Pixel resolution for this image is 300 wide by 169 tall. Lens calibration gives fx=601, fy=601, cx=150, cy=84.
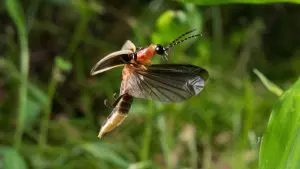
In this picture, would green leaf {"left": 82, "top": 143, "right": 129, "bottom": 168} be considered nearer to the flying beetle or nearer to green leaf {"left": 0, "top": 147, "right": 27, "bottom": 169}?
green leaf {"left": 0, "top": 147, "right": 27, "bottom": 169}

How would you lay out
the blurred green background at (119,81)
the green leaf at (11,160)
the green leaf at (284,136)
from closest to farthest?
the green leaf at (284,136), the green leaf at (11,160), the blurred green background at (119,81)

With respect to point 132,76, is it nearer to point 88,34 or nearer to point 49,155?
point 49,155

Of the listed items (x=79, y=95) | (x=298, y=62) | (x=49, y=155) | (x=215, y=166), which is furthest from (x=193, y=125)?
(x=298, y=62)

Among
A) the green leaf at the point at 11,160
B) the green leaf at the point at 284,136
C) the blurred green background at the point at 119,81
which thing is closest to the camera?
the green leaf at the point at 284,136

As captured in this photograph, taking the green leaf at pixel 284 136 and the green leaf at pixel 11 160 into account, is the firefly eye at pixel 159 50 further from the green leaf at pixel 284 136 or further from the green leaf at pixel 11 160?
the green leaf at pixel 11 160

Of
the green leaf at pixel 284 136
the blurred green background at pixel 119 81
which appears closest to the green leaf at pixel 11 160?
the blurred green background at pixel 119 81

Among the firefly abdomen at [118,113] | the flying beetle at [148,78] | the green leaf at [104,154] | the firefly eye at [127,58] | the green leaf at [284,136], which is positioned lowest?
the green leaf at [104,154]

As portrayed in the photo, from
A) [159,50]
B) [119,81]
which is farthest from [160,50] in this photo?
[119,81]

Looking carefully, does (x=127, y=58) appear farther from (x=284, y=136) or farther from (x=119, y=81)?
(x=119, y=81)
